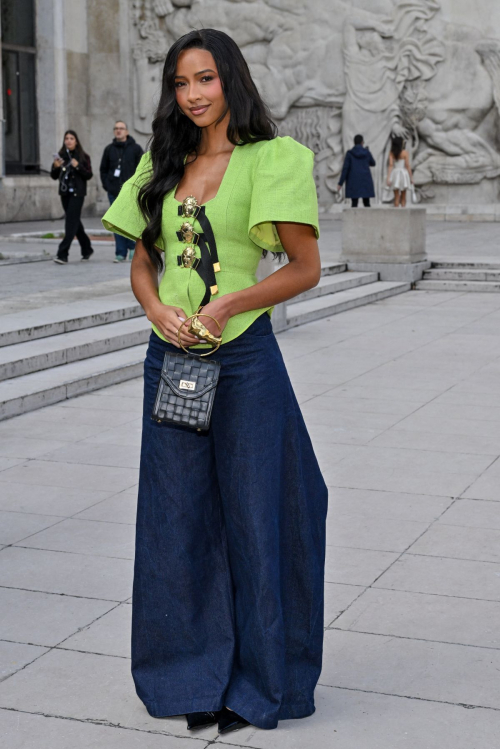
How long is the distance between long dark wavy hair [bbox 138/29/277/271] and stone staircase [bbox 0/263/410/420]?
425cm

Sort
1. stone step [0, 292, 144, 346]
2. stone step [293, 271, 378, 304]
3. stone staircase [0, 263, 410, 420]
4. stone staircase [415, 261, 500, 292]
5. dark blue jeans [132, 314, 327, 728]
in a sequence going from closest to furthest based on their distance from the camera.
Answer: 1. dark blue jeans [132, 314, 327, 728]
2. stone staircase [0, 263, 410, 420]
3. stone step [0, 292, 144, 346]
4. stone step [293, 271, 378, 304]
5. stone staircase [415, 261, 500, 292]

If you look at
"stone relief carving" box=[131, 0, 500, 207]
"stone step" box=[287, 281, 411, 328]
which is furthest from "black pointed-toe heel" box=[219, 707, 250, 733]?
"stone relief carving" box=[131, 0, 500, 207]

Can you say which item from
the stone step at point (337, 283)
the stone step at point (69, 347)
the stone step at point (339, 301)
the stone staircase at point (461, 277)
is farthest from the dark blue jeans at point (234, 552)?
the stone staircase at point (461, 277)

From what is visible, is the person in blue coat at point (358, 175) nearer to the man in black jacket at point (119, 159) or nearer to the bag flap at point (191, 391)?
the man in black jacket at point (119, 159)

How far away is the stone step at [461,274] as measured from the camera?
14078 mm

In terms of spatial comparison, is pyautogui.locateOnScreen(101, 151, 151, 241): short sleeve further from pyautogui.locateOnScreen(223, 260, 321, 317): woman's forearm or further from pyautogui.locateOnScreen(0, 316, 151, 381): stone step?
pyautogui.locateOnScreen(0, 316, 151, 381): stone step

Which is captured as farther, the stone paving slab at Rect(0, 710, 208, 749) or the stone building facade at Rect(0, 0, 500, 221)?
the stone building facade at Rect(0, 0, 500, 221)

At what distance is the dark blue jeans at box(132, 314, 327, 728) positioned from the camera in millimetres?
2949

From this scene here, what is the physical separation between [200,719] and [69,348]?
561 centimetres

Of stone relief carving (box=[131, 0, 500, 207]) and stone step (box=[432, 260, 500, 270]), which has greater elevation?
stone relief carving (box=[131, 0, 500, 207])

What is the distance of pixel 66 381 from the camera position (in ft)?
25.3

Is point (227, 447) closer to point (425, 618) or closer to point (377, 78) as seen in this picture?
point (425, 618)

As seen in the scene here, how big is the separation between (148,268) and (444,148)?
21.1 meters

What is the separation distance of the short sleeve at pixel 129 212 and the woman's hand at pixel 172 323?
10.4 inches
